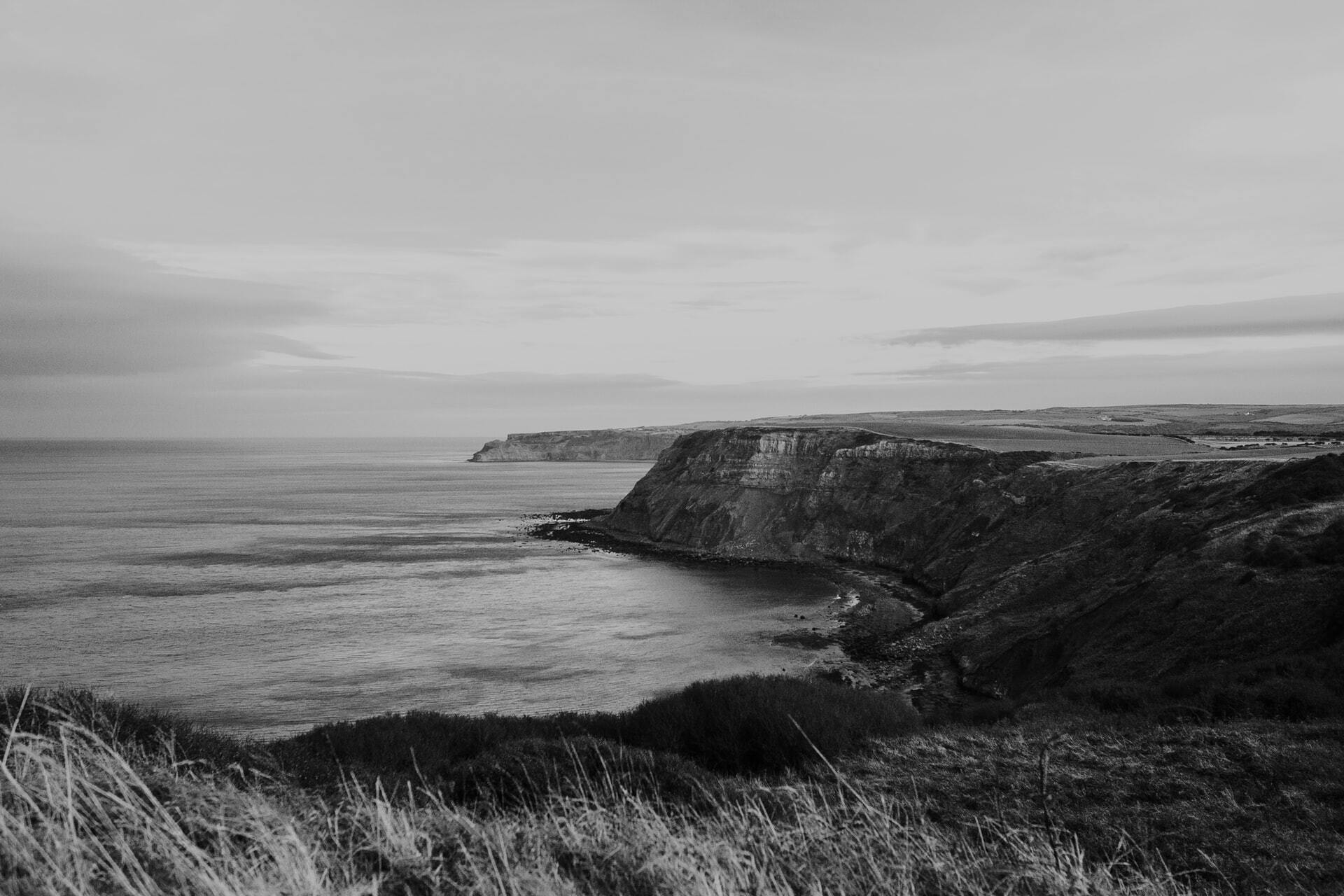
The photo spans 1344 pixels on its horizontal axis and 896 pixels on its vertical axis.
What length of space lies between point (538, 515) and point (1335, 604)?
93071 mm

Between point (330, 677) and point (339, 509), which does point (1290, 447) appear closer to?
point (330, 677)

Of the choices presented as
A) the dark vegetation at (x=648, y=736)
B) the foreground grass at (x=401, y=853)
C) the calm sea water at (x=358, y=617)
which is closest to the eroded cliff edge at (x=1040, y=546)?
the calm sea water at (x=358, y=617)

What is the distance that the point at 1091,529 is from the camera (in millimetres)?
49281

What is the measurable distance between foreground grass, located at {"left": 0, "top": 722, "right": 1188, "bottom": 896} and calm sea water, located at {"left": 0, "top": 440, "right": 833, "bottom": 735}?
16.8 m

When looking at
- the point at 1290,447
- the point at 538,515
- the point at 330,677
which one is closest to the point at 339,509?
the point at 538,515

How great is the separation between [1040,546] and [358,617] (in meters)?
42.8

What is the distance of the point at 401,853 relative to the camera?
6512mm

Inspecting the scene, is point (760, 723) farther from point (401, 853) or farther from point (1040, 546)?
point (1040, 546)

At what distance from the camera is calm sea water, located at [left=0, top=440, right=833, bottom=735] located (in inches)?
1415

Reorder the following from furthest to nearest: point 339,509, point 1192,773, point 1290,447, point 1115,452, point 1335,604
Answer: point 339,509 < point 1115,452 < point 1290,447 < point 1335,604 < point 1192,773

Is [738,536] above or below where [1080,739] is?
below

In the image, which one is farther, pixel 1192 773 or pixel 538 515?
pixel 538 515

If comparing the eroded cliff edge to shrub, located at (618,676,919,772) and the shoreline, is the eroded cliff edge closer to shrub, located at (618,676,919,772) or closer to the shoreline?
the shoreline

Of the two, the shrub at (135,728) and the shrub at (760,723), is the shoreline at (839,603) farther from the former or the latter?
the shrub at (135,728)
